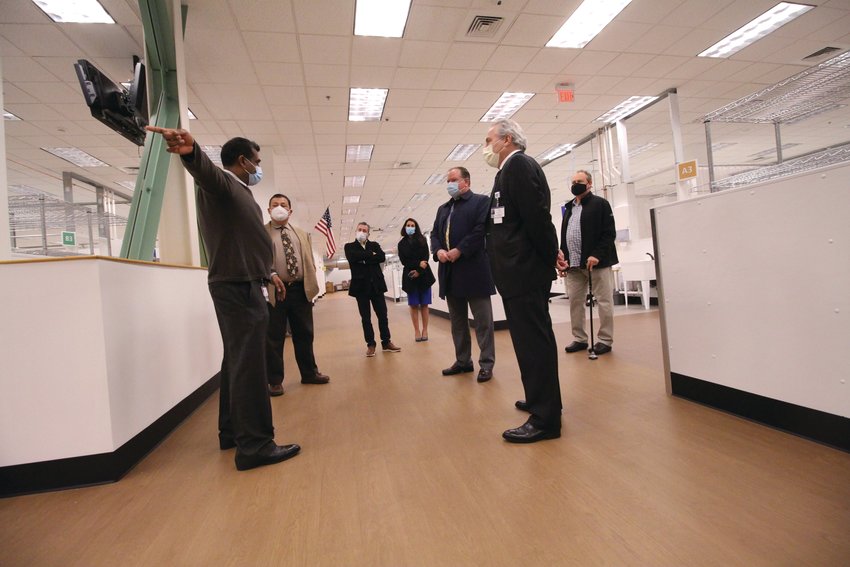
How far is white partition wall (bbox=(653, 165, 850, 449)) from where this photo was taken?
1.44m

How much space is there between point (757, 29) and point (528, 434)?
6180 mm

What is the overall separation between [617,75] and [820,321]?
5453mm

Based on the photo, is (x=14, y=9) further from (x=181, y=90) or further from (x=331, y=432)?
(x=331, y=432)

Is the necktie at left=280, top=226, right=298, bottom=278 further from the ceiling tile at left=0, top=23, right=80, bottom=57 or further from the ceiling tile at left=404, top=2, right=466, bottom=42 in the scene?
the ceiling tile at left=0, top=23, right=80, bottom=57

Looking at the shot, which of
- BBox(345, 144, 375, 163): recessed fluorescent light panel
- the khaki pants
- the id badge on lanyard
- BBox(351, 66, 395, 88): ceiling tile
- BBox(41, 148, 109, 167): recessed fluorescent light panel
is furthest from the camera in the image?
BBox(345, 144, 375, 163): recessed fluorescent light panel

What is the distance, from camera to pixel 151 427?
197cm

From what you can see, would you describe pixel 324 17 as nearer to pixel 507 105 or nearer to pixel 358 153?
pixel 507 105

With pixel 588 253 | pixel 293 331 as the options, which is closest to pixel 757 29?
pixel 588 253

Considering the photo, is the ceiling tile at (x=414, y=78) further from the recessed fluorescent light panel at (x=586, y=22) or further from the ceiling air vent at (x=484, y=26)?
the recessed fluorescent light panel at (x=586, y=22)

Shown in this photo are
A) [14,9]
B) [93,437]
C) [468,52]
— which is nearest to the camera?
[93,437]

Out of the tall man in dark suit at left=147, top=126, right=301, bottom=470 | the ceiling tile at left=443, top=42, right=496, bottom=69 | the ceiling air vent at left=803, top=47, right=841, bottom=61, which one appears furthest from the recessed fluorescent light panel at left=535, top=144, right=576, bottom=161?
the tall man in dark suit at left=147, top=126, right=301, bottom=470

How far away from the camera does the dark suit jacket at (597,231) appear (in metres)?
3.19

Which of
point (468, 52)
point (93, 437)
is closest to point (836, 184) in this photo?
point (93, 437)

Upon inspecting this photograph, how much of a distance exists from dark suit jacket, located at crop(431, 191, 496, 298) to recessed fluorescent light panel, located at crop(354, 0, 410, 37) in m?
2.36
